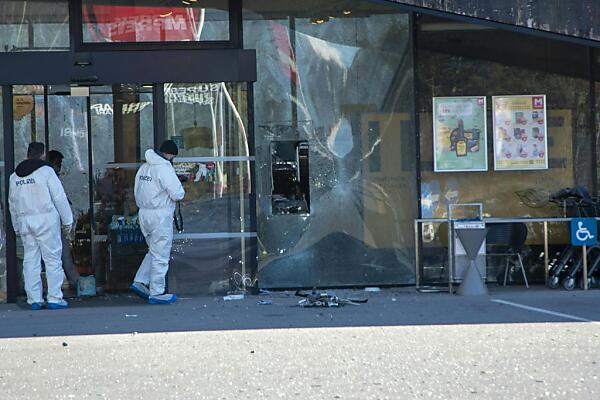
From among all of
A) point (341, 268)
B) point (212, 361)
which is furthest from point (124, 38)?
point (212, 361)

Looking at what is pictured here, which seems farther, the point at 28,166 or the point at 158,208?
the point at 158,208

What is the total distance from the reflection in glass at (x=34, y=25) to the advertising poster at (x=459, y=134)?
4762 millimetres

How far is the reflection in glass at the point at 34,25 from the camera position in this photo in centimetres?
1273

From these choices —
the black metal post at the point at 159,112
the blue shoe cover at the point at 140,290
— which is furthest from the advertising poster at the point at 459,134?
the blue shoe cover at the point at 140,290

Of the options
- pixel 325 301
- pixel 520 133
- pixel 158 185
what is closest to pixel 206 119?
pixel 158 185

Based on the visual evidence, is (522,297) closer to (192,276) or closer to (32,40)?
(192,276)

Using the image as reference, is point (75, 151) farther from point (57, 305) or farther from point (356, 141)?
point (356, 141)

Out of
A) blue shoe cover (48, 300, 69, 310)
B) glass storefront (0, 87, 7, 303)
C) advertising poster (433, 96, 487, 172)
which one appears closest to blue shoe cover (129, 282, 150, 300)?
blue shoe cover (48, 300, 69, 310)

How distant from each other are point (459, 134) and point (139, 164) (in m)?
4.10

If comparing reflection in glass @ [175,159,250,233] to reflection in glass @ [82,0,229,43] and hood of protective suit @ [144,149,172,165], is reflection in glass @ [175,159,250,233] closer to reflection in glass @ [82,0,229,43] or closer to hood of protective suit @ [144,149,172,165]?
hood of protective suit @ [144,149,172,165]

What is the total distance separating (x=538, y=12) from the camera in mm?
12148

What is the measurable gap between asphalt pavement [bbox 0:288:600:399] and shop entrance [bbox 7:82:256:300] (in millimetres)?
668

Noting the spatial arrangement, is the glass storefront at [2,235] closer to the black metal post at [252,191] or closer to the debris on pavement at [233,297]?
the debris on pavement at [233,297]

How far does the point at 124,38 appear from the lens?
12734 mm
